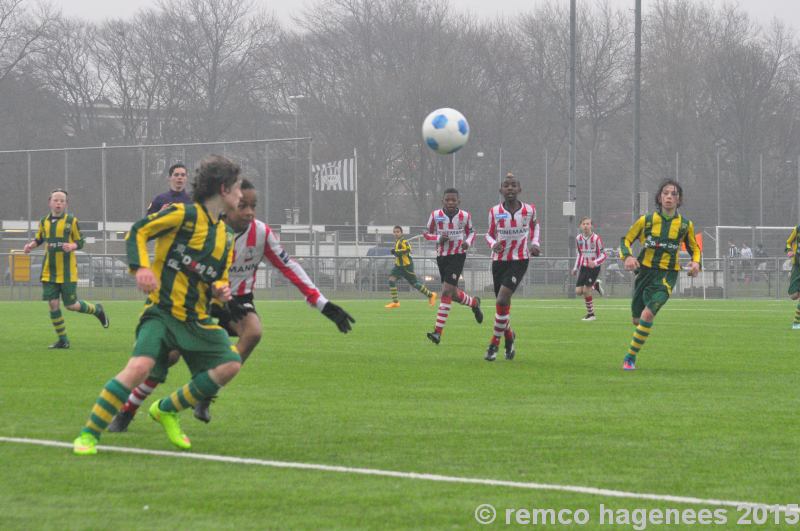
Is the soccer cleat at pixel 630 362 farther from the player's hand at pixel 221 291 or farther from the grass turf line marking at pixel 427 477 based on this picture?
the grass turf line marking at pixel 427 477

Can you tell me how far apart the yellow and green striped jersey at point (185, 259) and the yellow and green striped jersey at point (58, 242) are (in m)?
9.87

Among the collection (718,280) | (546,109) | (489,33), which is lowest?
(718,280)

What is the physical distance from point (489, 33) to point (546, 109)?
4832mm

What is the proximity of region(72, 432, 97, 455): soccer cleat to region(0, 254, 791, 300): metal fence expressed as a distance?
31208 millimetres

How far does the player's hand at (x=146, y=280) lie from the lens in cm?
692

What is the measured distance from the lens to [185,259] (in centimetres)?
742

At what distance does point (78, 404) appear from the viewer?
9.82 metres

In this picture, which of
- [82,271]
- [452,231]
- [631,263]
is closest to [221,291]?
[631,263]

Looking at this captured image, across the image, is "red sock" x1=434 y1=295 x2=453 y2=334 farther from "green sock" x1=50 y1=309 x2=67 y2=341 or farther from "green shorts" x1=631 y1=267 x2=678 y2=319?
"green sock" x1=50 y1=309 x2=67 y2=341

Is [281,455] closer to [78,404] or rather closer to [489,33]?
[78,404]

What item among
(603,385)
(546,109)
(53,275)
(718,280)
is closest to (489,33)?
(546,109)

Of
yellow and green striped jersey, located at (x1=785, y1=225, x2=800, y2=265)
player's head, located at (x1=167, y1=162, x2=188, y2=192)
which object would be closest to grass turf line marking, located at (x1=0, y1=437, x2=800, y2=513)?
player's head, located at (x1=167, y1=162, x2=188, y2=192)

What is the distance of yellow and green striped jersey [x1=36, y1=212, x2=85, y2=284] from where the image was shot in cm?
1694

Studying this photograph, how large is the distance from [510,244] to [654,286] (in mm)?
2124
